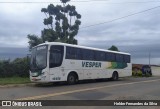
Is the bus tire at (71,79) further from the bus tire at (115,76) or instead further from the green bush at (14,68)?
the bus tire at (115,76)

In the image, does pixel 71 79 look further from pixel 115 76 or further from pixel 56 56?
pixel 115 76

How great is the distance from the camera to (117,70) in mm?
30562

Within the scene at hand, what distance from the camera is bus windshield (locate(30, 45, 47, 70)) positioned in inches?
863

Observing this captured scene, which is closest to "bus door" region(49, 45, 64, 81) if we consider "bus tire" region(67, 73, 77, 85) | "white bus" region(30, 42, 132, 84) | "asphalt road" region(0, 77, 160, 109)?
"white bus" region(30, 42, 132, 84)

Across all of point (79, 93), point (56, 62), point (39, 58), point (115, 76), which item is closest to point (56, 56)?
point (56, 62)

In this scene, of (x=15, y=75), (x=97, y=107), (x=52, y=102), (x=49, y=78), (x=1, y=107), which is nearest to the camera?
(x=1, y=107)

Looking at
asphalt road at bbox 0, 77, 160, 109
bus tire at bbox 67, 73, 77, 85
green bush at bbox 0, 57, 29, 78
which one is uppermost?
green bush at bbox 0, 57, 29, 78

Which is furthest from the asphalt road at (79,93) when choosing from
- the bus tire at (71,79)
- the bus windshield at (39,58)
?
the bus tire at (71,79)

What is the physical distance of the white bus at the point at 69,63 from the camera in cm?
2189

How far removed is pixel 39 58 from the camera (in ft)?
73.2

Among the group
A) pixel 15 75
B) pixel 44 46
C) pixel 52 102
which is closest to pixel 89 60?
pixel 44 46

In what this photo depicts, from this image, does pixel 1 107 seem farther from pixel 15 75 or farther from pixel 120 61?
pixel 120 61

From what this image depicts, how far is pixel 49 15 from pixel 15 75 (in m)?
19.5

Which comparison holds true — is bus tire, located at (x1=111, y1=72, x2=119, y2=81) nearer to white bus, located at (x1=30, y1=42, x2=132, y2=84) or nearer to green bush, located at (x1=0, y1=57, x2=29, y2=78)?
white bus, located at (x1=30, y1=42, x2=132, y2=84)
